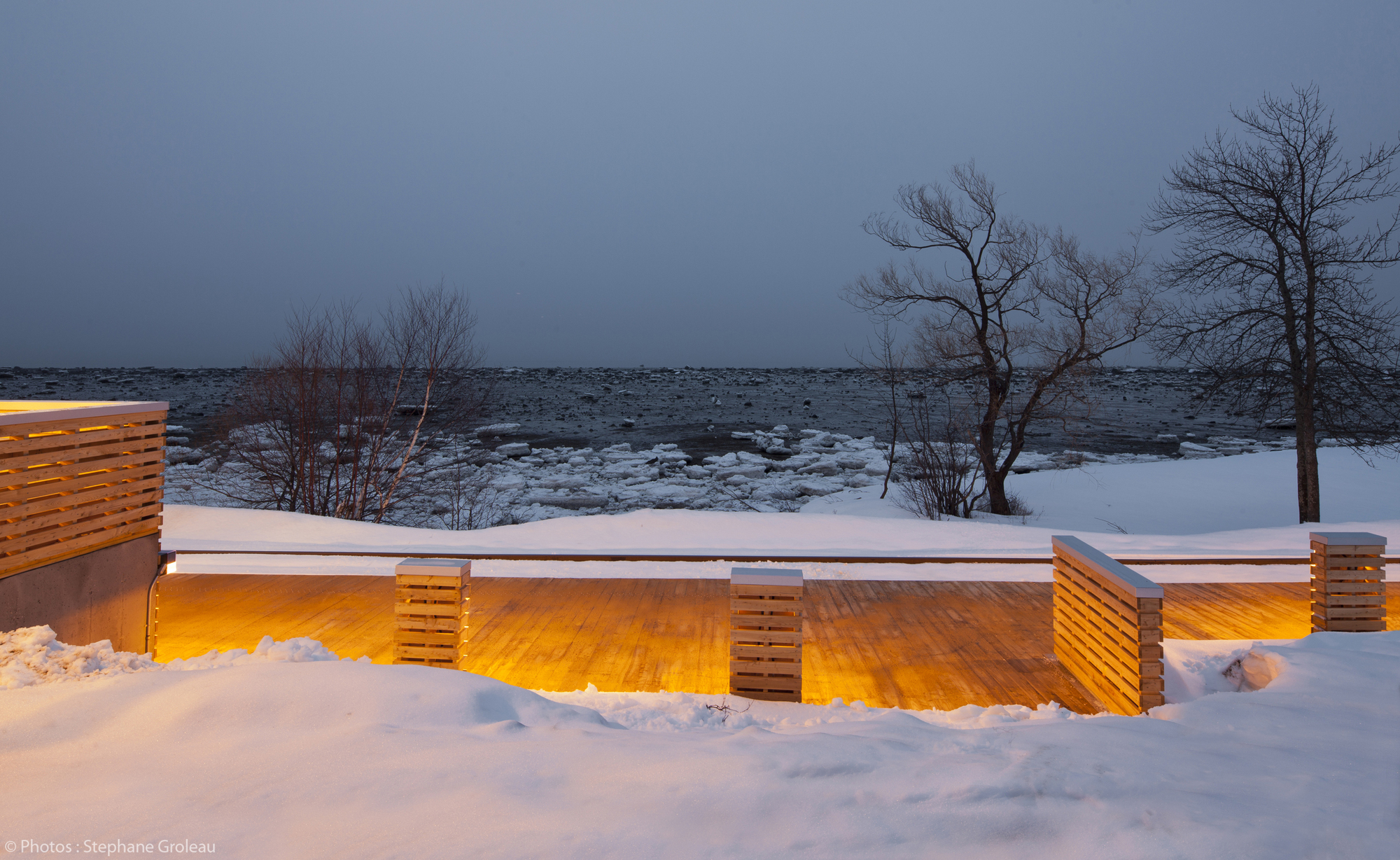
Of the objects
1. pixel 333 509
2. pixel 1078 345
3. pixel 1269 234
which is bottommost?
pixel 333 509

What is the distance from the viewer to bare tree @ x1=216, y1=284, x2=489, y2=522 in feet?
44.8

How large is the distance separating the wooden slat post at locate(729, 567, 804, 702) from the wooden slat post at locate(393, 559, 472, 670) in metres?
1.59

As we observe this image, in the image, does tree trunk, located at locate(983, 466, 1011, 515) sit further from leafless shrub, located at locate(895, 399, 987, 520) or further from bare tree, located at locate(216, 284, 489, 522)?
bare tree, located at locate(216, 284, 489, 522)

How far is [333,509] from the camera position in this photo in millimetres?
14141

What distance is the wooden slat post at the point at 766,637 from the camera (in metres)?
3.72

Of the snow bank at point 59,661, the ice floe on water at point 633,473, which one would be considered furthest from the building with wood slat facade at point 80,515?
the ice floe on water at point 633,473

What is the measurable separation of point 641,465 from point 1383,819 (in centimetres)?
1903

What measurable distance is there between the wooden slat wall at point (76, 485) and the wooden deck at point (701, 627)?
33.6 inches

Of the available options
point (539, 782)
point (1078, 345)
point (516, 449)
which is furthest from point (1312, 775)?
point (516, 449)

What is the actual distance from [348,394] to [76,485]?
34.5 ft

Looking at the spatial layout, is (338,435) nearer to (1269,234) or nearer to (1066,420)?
(1066,420)

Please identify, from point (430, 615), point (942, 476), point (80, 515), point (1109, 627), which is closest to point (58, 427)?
point (80, 515)

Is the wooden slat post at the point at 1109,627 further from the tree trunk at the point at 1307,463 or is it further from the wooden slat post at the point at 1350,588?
the tree trunk at the point at 1307,463

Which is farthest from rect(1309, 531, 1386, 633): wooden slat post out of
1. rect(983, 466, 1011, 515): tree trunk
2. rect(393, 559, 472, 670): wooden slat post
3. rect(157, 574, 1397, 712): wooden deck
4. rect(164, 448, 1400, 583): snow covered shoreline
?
rect(983, 466, 1011, 515): tree trunk
